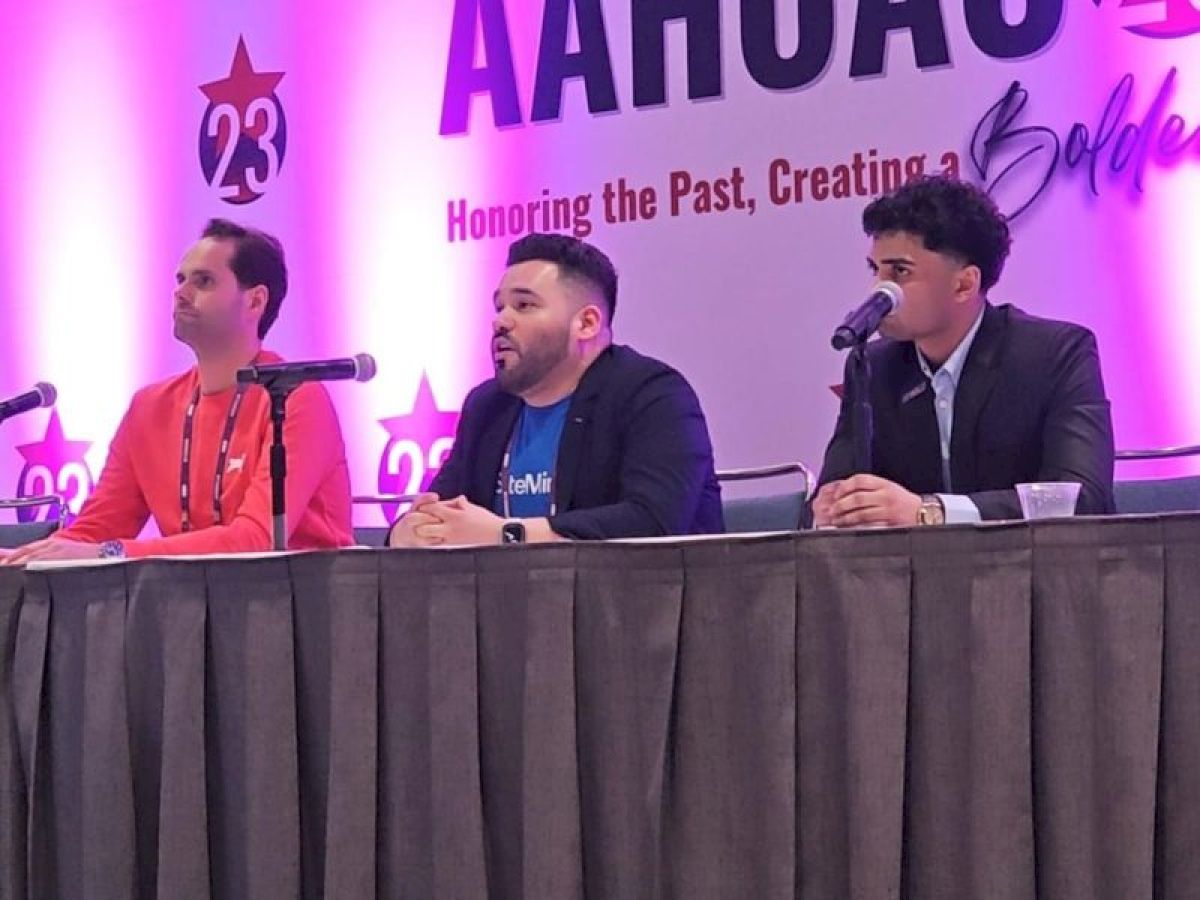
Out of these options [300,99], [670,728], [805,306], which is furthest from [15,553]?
[300,99]

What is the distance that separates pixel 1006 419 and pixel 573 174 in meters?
1.91

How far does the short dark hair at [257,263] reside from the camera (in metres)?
3.91

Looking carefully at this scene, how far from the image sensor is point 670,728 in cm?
200

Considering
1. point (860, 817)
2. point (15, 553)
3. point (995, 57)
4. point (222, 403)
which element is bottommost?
point (860, 817)

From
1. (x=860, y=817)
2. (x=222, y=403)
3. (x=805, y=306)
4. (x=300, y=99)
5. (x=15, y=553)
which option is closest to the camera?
(x=860, y=817)

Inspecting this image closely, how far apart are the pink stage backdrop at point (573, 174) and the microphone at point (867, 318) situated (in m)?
1.42

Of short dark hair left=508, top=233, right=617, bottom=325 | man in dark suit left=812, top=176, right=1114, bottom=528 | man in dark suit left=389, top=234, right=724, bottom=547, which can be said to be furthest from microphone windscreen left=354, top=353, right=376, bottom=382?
man in dark suit left=812, top=176, right=1114, bottom=528

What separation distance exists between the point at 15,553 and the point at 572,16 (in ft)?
7.42

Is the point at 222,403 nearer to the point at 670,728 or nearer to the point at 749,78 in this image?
the point at 749,78

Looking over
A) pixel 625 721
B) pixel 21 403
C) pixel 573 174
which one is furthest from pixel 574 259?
pixel 625 721

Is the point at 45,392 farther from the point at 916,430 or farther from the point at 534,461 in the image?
the point at 916,430

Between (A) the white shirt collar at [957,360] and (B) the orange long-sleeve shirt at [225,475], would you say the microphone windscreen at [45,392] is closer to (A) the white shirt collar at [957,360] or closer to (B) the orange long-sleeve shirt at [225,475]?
(B) the orange long-sleeve shirt at [225,475]

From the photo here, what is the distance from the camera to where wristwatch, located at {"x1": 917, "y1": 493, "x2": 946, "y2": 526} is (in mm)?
2600

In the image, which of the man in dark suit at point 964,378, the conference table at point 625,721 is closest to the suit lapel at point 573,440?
the man in dark suit at point 964,378
